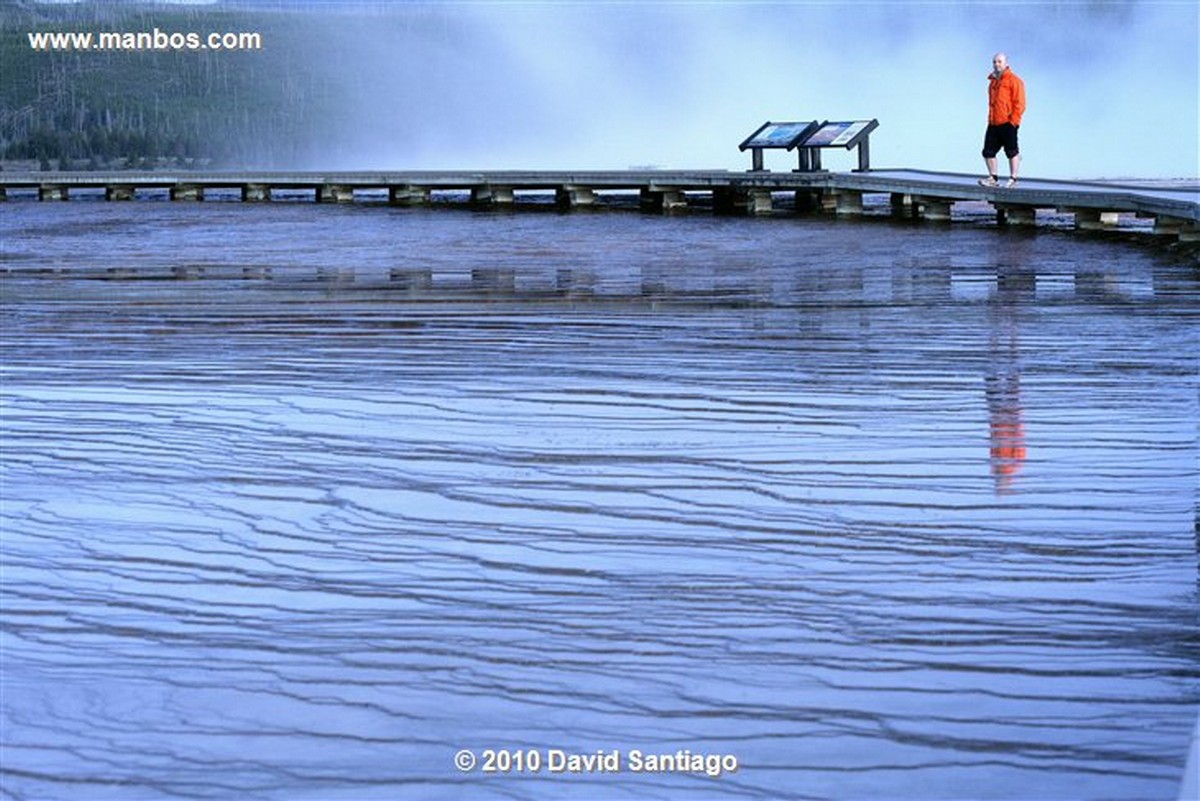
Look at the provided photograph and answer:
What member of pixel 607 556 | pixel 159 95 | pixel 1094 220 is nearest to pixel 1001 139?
pixel 1094 220

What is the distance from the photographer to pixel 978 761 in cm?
305

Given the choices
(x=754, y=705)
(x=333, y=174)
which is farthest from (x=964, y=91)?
(x=754, y=705)

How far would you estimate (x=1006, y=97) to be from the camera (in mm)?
17500

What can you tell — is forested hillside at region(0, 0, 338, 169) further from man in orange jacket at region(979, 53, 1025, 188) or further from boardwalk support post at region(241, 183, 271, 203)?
man in orange jacket at region(979, 53, 1025, 188)

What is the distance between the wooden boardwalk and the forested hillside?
142ft

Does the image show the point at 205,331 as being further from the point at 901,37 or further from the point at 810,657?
the point at 901,37

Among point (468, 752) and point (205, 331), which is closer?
point (468, 752)

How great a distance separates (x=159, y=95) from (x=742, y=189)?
2824 inches

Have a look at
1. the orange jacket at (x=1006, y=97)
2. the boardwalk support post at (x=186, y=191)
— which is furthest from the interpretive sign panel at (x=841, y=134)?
the boardwalk support post at (x=186, y=191)

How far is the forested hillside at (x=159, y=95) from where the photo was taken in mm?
85000

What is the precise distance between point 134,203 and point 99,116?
56.6 metres

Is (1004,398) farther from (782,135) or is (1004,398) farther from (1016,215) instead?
(782,135)

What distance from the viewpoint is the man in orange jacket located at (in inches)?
686

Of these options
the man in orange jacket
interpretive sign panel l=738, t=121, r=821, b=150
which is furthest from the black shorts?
interpretive sign panel l=738, t=121, r=821, b=150
